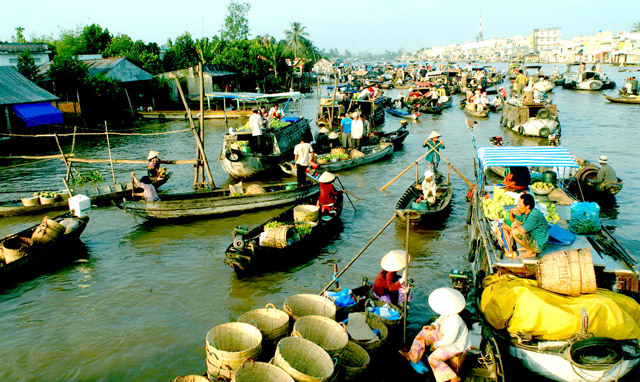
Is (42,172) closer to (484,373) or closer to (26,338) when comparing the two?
(26,338)

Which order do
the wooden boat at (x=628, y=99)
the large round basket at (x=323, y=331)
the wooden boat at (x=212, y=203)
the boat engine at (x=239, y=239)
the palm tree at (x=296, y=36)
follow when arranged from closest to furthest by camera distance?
1. the large round basket at (x=323, y=331)
2. the boat engine at (x=239, y=239)
3. the wooden boat at (x=212, y=203)
4. the wooden boat at (x=628, y=99)
5. the palm tree at (x=296, y=36)

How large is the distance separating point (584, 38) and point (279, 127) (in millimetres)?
132677

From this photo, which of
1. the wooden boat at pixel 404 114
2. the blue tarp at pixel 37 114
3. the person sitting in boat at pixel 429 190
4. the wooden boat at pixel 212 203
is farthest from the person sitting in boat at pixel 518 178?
the blue tarp at pixel 37 114

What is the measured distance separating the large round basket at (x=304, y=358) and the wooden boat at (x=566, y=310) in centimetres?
255

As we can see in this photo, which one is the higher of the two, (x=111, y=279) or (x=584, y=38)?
(x=584, y=38)

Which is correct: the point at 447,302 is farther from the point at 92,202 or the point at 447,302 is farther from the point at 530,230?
the point at 92,202

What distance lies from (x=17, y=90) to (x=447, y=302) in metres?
26.5

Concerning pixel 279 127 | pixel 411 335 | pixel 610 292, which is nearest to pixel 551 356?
pixel 610 292

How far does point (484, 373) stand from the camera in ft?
18.0

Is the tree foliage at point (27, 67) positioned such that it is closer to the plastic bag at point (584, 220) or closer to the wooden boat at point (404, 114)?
the wooden boat at point (404, 114)

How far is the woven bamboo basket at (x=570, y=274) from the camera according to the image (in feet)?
18.9

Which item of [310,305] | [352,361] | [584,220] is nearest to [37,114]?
[310,305]

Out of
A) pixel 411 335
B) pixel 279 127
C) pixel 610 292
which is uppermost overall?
pixel 279 127

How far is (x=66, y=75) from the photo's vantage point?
27.7 meters
